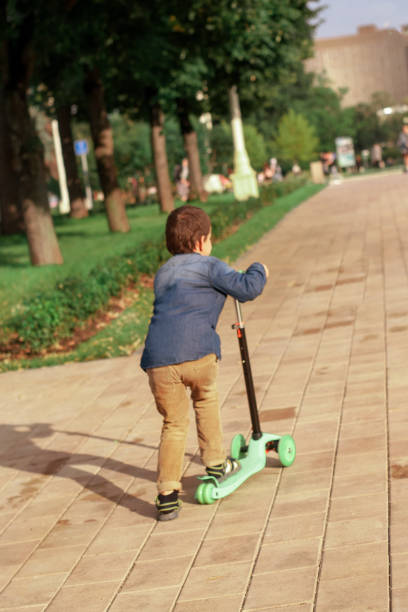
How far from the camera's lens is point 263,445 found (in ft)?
16.5

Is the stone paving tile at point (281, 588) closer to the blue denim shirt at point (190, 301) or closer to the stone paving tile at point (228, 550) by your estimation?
the stone paving tile at point (228, 550)

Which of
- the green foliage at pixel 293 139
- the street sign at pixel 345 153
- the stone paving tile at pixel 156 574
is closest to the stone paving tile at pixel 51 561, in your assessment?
the stone paving tile at pixel 156 574

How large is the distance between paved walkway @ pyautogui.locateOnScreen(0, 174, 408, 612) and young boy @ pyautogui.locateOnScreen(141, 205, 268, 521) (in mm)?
355

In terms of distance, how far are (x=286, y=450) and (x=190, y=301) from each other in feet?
3.40

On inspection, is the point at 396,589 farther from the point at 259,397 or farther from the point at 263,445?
the point at 259,397

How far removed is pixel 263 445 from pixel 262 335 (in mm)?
4139

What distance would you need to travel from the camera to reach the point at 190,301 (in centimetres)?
456

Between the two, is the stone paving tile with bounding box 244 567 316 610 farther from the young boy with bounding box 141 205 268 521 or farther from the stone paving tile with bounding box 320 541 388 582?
the young boy with bounding box 141 205 268 521

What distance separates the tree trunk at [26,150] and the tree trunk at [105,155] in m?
5.70

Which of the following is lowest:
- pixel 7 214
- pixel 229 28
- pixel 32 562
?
pixel 32 562

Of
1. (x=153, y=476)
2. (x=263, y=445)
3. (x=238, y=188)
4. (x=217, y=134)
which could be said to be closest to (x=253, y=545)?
(x=263, y=445)

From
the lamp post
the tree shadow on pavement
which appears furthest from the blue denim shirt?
the lamp post

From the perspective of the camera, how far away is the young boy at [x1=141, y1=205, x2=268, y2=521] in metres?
4.54

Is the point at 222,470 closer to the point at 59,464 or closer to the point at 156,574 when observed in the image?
the point at 156,574
